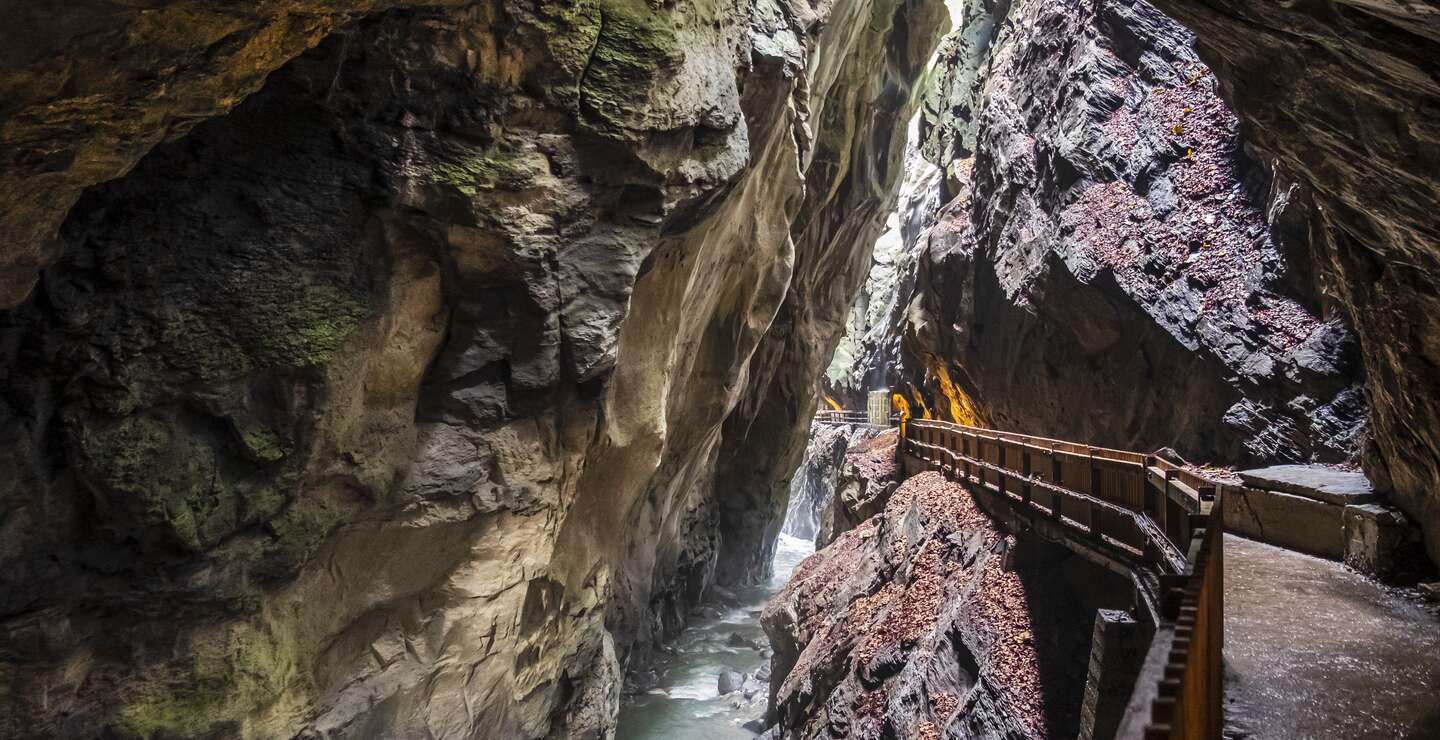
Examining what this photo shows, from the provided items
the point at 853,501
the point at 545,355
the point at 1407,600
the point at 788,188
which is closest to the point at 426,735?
the point at 545,355

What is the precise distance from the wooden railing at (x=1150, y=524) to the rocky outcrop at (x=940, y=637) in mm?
1062

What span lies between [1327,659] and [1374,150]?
13.1ft

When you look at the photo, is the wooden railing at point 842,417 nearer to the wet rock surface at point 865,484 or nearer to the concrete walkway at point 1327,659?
the wet rock surface at point 865,484

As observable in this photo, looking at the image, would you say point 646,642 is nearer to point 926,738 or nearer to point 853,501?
point 853,501

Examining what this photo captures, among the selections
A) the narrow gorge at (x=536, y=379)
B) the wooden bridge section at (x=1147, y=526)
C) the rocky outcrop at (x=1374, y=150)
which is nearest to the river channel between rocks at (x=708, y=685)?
the narrow gorge at (x=536, y=379)

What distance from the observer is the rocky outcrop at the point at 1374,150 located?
4.96 meters

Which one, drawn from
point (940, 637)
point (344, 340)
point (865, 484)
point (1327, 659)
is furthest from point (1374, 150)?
point (865, 484)

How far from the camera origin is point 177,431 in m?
6.43

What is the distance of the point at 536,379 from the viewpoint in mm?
9070

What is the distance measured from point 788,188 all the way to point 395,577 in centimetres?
1087

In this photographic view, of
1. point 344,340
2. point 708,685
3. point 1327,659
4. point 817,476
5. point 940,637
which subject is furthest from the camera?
point 817,476

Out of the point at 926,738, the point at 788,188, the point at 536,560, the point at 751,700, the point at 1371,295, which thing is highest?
the point at 788,188

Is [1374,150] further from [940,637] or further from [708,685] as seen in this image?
[708,685]

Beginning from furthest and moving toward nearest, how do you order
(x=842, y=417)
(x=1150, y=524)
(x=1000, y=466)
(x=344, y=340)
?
(x=842, y=417), (x=1000, y=466), (x=1150, y=524), (x=344, y=340)
